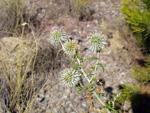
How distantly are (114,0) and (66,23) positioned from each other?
1.88 metres

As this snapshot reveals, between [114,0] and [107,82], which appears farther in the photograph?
[114,0]

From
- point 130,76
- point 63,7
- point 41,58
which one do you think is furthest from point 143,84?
point 63,7

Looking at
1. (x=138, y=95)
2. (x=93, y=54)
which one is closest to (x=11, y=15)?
(x=93, y=54)

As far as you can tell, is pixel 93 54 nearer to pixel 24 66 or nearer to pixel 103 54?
pixel 103 54

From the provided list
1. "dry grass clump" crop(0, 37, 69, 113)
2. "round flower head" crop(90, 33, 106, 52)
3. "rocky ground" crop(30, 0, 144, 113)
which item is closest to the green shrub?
"rocky ground" crop(30, 0, 144, 113)

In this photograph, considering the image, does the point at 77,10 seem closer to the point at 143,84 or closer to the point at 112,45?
the point at 112,45

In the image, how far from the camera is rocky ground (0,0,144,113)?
2717mm

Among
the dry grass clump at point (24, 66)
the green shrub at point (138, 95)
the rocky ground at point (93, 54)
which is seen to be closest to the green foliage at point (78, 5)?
the rocky ground at point (93, 54)

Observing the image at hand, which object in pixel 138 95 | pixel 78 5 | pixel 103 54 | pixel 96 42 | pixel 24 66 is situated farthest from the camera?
pixel 78 5

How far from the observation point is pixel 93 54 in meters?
3.56

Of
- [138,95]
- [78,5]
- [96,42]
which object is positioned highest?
[78,5]

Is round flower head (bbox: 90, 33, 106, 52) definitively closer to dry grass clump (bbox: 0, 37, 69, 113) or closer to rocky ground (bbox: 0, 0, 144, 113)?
rocky ground (bbox: 0, 0, 144, 113)

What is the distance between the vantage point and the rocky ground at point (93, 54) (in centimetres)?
272

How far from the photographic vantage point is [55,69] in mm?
3252
